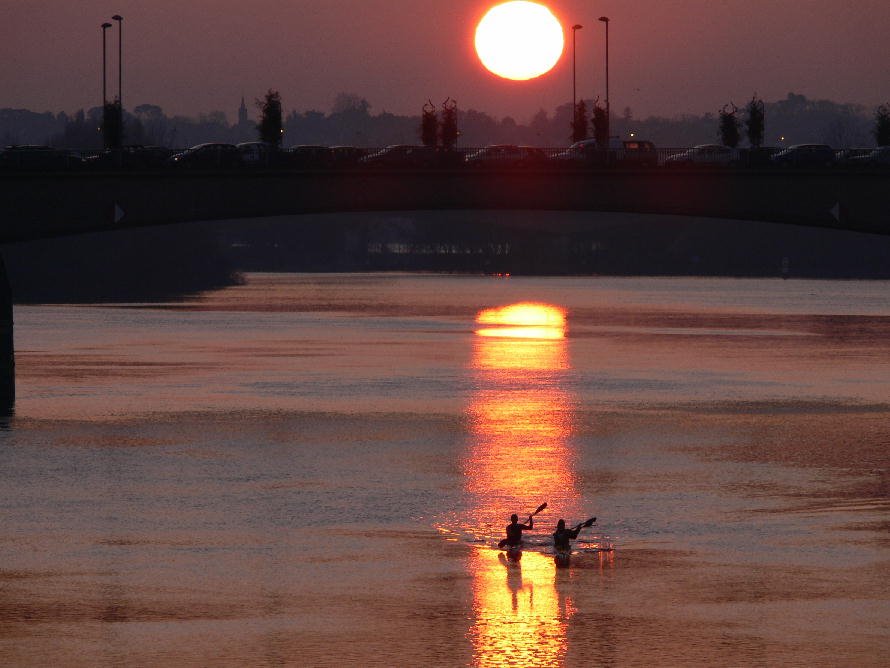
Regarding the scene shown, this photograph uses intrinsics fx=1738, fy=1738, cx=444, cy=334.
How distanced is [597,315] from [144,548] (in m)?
108

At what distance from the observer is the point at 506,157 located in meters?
108

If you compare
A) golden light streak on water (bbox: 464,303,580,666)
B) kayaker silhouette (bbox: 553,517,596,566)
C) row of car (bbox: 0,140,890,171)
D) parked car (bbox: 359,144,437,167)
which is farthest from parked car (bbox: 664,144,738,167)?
kayaker silhouette (bbox: 553,517,596,566)

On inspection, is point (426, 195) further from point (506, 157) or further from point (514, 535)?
point (514, 535)

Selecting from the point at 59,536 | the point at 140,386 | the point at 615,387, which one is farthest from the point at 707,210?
the point at 59,536

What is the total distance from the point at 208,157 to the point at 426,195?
14104 millimetres

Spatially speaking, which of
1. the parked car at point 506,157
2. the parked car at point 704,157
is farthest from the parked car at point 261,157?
the parked car at point 704,157

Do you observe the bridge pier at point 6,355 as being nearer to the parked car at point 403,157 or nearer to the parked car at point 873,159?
the parked car at point 403,157

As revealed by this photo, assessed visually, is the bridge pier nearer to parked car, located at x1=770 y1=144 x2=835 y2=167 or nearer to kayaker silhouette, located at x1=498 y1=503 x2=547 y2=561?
kayaker silhouette, located at x1=498 y1=503 x2=547 y2=561

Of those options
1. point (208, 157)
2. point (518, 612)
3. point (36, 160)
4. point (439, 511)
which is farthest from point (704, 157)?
point (518, 612)

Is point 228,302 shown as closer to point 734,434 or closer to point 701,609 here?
point 734,434

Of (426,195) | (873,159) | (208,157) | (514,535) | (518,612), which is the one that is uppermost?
(208,157)

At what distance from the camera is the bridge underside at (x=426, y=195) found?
341ft

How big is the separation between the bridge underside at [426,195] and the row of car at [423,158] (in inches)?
31.8

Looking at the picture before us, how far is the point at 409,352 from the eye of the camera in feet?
290
